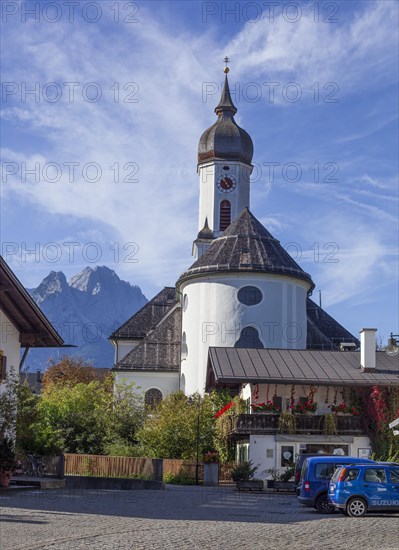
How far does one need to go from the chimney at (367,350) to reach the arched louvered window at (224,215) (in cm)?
3251

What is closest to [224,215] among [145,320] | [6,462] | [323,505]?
[145,320]

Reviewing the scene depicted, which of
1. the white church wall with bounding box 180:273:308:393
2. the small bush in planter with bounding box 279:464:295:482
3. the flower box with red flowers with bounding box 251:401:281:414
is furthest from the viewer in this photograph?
the white church wall with bounding box 180:273:308:393

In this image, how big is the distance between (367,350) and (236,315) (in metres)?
12.6

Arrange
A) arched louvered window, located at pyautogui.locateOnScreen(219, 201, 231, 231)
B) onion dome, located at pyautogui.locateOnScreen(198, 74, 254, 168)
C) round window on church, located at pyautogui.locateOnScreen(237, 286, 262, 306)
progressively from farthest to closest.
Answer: onion dome, located at pyautogui.locateOnScreen(198, 74, 254, 168), arched louvered window, located at pyautogui.locateOnScreen(219, 201, 231, 231), round window on church, located at pyautogui.locateOnScreen(237, 286, 262, 306)

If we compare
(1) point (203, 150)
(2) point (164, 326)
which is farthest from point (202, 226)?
(2) point (164, 326)

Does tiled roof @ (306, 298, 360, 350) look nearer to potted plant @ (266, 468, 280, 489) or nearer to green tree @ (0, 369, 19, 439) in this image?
potted plant @ (266, 468, 280, 489)

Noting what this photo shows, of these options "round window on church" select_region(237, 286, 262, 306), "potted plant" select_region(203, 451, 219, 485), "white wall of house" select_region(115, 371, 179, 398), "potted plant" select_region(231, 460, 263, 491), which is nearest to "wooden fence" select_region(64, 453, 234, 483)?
"potted plant" select_region(203, 451, 219, 485)

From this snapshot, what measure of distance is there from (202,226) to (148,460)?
41.3m

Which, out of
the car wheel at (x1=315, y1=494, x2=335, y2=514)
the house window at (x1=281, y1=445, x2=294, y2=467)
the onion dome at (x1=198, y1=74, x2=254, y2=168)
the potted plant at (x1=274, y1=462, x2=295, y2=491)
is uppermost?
the onion dome at (x1=198, y1=74, x2=254, y2=168)

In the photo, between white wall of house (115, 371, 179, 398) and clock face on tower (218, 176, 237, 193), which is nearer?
white wall of house (115, 371, 179, 398)

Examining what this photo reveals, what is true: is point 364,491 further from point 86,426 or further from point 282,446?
point 86,426

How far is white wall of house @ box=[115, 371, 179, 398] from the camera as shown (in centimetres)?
5825

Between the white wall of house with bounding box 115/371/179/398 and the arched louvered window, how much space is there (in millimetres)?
18279

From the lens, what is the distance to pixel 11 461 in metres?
26.2
